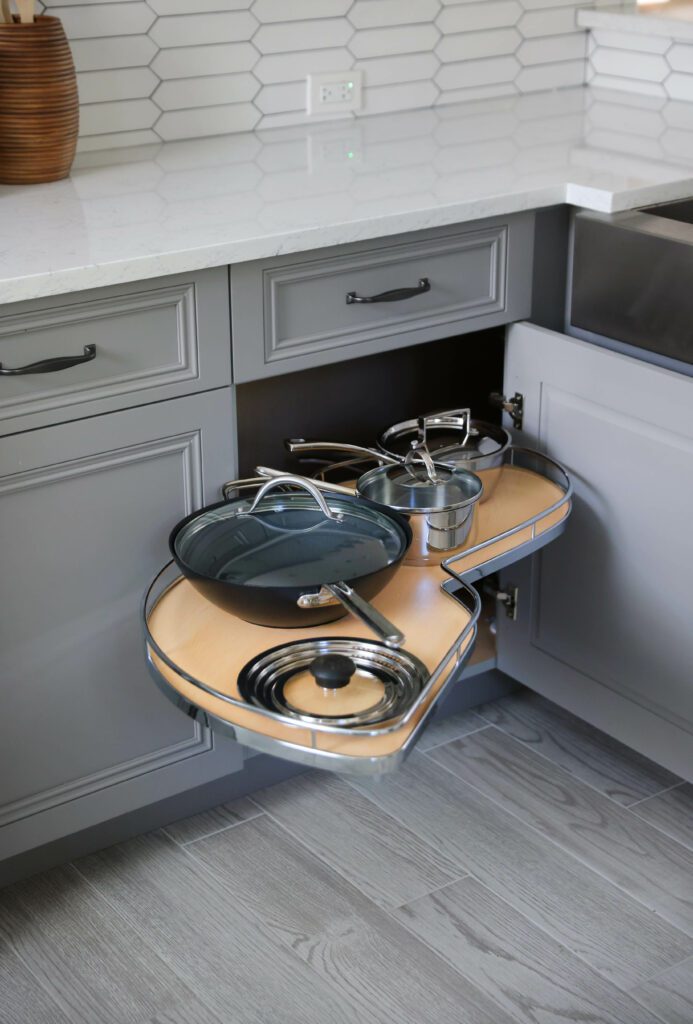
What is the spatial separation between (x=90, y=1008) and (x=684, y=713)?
963mm

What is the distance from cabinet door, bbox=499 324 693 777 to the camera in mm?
1752

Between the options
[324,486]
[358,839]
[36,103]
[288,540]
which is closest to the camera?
[288,540]

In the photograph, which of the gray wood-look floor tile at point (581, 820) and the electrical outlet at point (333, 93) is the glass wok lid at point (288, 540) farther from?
the electrical outlet at point (333, 93)

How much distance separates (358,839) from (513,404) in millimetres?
751

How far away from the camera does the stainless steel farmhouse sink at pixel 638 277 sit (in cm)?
174

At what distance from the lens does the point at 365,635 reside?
4.93 ft

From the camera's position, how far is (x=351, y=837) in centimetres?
196

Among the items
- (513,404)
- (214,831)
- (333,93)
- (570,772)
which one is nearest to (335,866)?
(214,831)

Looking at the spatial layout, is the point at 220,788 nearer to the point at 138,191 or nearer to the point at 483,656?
the point at 483,656

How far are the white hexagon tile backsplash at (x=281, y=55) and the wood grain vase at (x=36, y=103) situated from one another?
239 millimetres

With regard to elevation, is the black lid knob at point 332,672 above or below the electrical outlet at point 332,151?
below

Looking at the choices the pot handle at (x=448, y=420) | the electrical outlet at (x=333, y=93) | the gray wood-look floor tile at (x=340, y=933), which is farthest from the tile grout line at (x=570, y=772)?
the electrical outlet at (x=333, y=93)

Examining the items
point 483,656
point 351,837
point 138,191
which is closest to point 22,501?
point 138,191

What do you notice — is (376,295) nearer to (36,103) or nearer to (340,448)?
(340,448)
